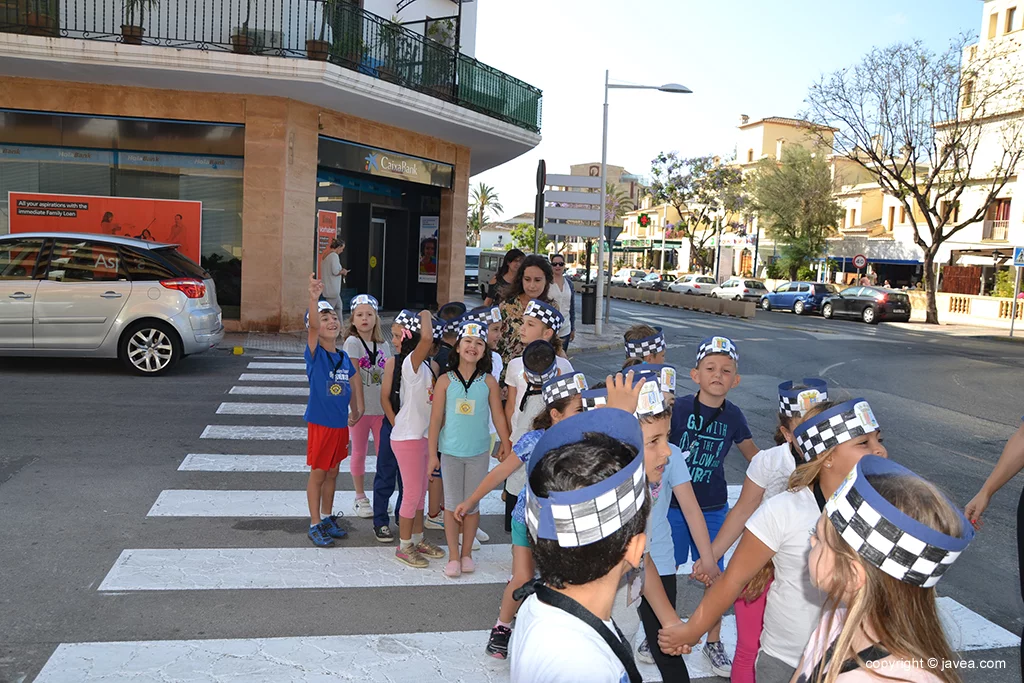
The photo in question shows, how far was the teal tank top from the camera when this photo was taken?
4996 mm

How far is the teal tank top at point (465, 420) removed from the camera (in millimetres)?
4996

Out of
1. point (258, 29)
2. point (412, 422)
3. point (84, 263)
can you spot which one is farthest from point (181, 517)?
point (258, 29)

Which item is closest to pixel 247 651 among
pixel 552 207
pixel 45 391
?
pixel 45 391

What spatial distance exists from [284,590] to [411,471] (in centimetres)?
103

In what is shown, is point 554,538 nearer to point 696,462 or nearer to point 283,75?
point 696,462

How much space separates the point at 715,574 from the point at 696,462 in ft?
2.93

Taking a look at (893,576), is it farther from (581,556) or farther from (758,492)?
(758,492)

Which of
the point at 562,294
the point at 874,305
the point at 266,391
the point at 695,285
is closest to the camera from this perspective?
the point at 266,391

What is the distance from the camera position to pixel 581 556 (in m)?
1.79

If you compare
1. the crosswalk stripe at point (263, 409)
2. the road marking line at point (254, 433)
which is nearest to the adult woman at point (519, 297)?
the road marking line at point (254, 433)

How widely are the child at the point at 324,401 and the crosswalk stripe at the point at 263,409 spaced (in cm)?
396

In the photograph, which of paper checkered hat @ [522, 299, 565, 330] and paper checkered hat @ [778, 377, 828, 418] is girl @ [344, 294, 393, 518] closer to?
paper checkered hat @ [522, 299, 565, 330]

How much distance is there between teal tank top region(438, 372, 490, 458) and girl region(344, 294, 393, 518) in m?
1.00

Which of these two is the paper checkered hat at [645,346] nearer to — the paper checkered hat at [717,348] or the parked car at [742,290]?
the paper checkered hat at [717,348]
